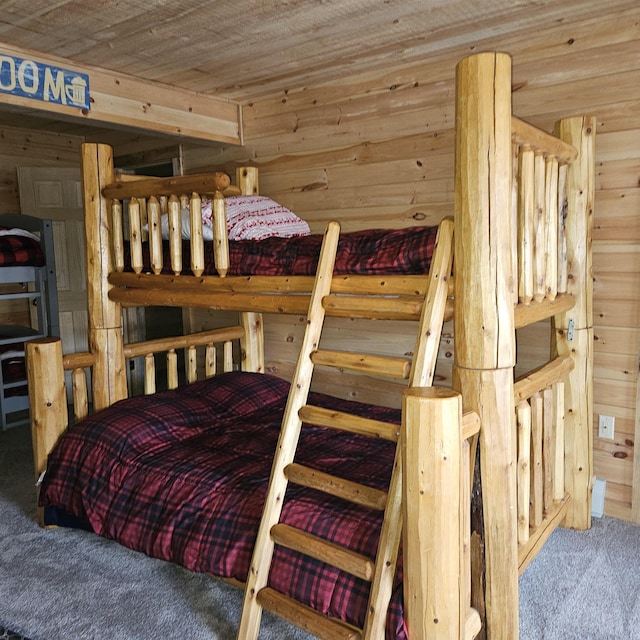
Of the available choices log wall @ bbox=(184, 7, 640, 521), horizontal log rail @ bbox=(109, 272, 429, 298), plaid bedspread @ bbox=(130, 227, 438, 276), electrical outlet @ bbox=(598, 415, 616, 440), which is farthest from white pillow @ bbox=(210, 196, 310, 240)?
electrical outlet @ bbox=(598, 415, 616, 440)

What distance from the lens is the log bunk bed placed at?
5.11ft

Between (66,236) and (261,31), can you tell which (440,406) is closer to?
(261,31)

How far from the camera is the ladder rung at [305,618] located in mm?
1685

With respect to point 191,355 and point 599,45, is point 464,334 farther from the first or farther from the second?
point 191,355

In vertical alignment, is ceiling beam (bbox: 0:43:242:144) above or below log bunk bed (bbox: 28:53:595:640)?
above

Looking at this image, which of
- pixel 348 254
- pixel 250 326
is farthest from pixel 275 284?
pixel 250 326

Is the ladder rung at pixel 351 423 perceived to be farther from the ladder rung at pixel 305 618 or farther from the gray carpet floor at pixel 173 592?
the gray carpet floor at pixel 173 592

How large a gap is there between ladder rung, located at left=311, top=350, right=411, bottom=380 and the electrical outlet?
4.46 ft

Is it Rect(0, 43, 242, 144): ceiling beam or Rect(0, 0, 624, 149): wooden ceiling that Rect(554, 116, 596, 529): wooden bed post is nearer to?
Rect(0, 0, 624, 149): wooden ceiling

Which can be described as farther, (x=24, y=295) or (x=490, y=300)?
(x=24, y=295)

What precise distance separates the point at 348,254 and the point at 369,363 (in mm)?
451

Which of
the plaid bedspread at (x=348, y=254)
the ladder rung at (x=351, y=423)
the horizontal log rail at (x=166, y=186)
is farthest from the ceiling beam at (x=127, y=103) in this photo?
the ladder rung at (x=351, y=423)

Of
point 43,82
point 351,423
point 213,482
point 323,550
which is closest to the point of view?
point 323,550

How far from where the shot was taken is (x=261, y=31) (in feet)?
8.66
